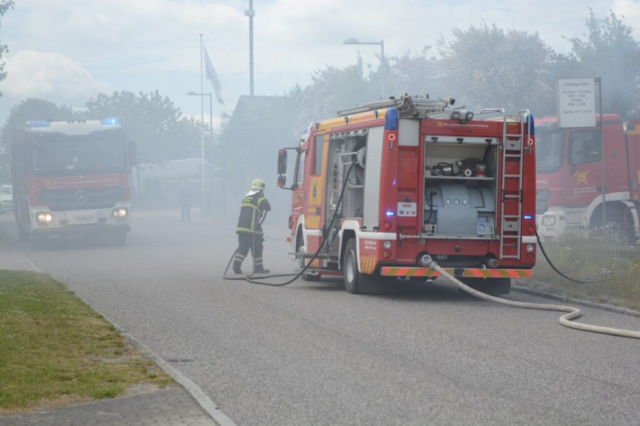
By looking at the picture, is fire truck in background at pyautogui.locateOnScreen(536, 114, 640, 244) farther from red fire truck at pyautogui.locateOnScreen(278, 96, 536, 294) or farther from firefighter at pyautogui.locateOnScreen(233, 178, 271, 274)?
red fire truck at pyautogui.locateOnScreen(278, 96, 536, 294)

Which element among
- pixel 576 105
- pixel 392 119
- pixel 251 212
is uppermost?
pixel 576 105

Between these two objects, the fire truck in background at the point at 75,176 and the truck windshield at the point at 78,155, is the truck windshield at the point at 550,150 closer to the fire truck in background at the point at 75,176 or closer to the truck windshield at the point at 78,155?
the fire truck in background at the point at 75,176

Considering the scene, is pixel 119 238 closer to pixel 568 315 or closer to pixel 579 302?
pixel 579 302

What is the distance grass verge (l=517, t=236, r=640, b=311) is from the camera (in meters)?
13.3

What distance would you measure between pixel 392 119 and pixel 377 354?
5291 mm

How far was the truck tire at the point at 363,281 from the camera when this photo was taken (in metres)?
14.4

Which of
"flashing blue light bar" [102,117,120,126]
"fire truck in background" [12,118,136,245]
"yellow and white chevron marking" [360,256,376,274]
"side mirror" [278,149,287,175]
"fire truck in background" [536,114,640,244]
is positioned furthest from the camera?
"flashing blue light bar" [102,117,120,126]

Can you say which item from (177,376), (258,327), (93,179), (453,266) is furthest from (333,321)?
(93,179)

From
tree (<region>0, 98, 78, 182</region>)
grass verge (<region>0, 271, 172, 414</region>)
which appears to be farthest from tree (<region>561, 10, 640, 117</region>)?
tree (<region>0, 98, 78, 182</region>)

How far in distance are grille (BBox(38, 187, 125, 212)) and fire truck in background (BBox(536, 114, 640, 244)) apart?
11.4 meters

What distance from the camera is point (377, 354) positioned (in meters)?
8.92

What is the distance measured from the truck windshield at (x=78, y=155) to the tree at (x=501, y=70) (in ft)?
59.4

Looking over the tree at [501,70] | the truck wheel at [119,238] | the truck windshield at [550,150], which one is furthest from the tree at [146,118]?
the truck windshield at [550,150]

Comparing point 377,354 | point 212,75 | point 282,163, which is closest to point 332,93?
point 212,75
